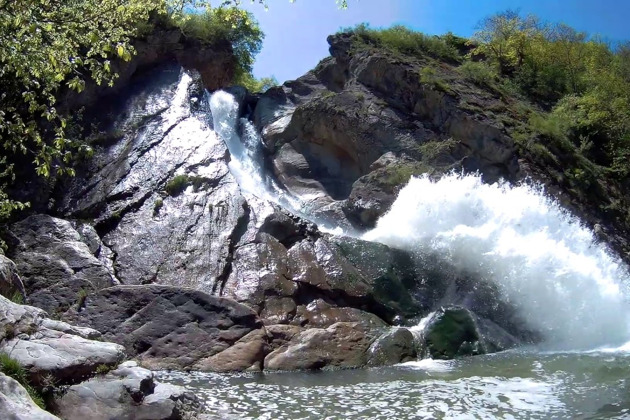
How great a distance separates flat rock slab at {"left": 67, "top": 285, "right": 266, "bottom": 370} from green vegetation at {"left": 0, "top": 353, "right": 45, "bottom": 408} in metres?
4.16

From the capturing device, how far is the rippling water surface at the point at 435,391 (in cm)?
820

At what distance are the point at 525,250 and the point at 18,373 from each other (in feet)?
43.4

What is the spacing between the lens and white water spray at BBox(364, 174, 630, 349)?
15133 millimetres

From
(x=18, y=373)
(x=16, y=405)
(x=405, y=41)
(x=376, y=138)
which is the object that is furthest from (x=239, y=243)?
(x=405, y=41)

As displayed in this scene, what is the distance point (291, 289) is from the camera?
1420cm

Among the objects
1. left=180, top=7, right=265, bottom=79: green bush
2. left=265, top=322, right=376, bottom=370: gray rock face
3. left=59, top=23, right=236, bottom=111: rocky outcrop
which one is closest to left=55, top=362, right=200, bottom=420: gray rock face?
left=265, top=322, right=376, bottom=370: gray rock face

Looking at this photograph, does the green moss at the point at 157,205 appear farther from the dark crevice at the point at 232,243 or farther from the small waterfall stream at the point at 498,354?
the small waterfall stream at the point at 498,354

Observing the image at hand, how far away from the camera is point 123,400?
7125mm

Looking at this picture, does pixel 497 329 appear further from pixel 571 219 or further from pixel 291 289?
pixel 571 219

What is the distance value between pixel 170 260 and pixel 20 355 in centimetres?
800

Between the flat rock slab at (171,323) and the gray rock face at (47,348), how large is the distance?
125 inches

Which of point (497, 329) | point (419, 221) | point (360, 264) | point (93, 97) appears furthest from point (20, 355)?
point (93, 97)

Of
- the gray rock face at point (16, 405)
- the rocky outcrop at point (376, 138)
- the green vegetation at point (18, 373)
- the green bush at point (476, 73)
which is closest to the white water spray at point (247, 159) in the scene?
the rocky outcrop at point (376, 138)

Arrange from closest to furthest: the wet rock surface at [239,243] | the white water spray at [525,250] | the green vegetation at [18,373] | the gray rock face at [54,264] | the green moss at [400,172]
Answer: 1. the green vegetation at [18,373]
2. the wet rock surface at [239,243]
3. the gray rock face at [54,264]
4. the white water spray at [525,250]
5. the green moss at [400,172]
